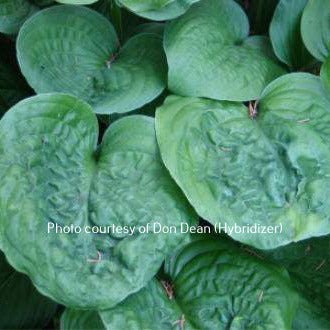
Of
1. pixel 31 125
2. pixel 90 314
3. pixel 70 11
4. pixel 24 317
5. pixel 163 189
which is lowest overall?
pixel 24 317

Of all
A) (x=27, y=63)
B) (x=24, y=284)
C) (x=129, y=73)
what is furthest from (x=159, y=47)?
(x=24, y=284)

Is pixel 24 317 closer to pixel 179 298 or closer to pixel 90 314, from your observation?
pixel 90 314

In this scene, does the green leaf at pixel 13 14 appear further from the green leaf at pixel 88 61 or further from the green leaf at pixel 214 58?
the green leaf at pixel 214 58

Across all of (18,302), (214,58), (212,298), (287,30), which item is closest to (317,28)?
(287,30)

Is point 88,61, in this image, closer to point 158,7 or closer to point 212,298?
point 158,7

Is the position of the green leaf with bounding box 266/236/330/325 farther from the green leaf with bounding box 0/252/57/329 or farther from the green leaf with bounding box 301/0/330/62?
the green leaf with bounding box 0/252/57/329

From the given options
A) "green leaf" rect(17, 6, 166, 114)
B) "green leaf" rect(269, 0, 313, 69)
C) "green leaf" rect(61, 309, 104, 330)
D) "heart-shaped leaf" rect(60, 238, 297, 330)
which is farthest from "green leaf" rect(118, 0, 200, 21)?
"green leaf" rect(61, 309, 104, 330)

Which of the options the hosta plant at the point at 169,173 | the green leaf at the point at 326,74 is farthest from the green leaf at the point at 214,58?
the green leaf at the point at 326,74
